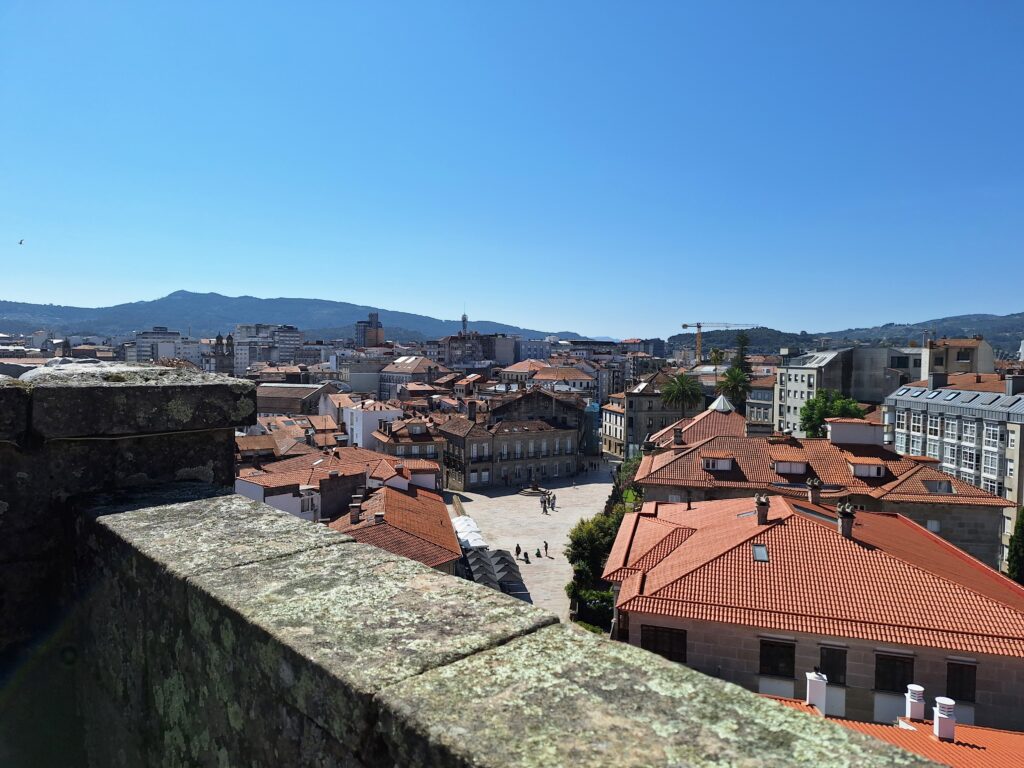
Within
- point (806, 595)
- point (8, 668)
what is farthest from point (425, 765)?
point (806, 595)

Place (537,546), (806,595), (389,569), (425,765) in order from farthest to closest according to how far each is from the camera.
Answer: (537,546)
(806,595)
(389,569)
(425,765)

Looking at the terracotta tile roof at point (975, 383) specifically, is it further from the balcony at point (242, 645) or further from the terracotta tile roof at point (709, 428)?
the balcony at point (242, 645)

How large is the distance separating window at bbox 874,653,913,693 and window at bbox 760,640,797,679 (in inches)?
65.8

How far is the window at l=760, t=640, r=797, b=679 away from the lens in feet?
47.5

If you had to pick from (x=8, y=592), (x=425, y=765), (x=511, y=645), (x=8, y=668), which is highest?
(x=511, y=645)

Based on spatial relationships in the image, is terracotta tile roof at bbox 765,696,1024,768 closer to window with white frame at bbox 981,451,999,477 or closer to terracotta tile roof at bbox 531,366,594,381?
window with white frame at bbox 981,451,999,477

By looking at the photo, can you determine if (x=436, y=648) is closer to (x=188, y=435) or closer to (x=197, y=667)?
(x=197, y=667)

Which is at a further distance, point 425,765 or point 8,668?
point 8,668

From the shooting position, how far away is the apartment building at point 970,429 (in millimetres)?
38312

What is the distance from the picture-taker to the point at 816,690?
12695 mm

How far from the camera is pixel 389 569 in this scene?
8.13ft

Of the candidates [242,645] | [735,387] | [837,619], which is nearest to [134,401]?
[242,645]

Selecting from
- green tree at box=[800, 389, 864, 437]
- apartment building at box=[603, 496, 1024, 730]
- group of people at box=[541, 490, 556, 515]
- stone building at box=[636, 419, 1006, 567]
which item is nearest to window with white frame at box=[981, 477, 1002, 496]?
stone building at box=[636, 419, 1006, 567]

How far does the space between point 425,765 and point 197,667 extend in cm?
121
